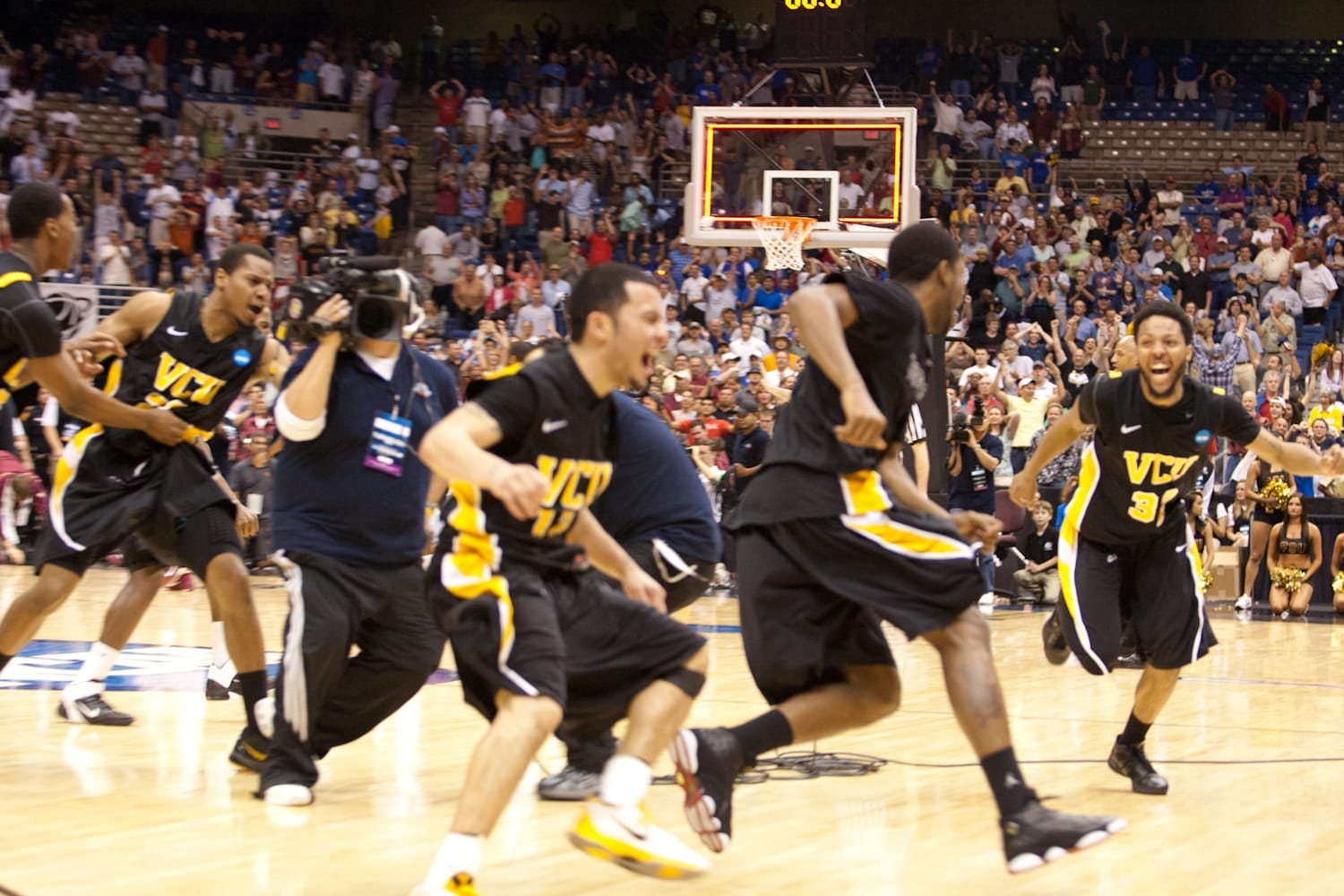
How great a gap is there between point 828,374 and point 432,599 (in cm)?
131

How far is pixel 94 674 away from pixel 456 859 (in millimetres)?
4021

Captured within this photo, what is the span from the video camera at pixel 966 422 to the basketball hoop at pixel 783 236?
2366 mm

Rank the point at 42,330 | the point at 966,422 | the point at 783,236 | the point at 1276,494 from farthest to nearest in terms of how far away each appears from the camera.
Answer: the point at 783,236, the point at 1276,494, the point at 966,422, the point at 42,330

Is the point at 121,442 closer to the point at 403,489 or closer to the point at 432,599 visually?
the point at 403,489

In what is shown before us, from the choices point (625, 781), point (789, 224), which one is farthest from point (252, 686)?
point (789, 224)

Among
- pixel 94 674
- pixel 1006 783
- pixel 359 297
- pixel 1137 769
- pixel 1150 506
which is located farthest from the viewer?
pixel 94 674

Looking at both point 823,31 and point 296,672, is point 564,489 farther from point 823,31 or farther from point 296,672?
point 823,31

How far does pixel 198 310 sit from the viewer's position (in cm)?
679

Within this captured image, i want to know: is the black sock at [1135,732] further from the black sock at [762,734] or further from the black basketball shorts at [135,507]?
the black basketball shorts at [135,507]

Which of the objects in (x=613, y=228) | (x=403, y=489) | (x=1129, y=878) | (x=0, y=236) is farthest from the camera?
(x=613, y=228)

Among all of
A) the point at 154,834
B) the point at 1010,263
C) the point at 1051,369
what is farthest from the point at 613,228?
the point at 154,834

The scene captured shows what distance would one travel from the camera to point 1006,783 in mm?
4406

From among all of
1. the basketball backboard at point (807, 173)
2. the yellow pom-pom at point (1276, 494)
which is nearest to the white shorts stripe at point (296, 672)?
the basketball backboard at point (807, 173)

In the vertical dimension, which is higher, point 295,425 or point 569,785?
point 295,425
